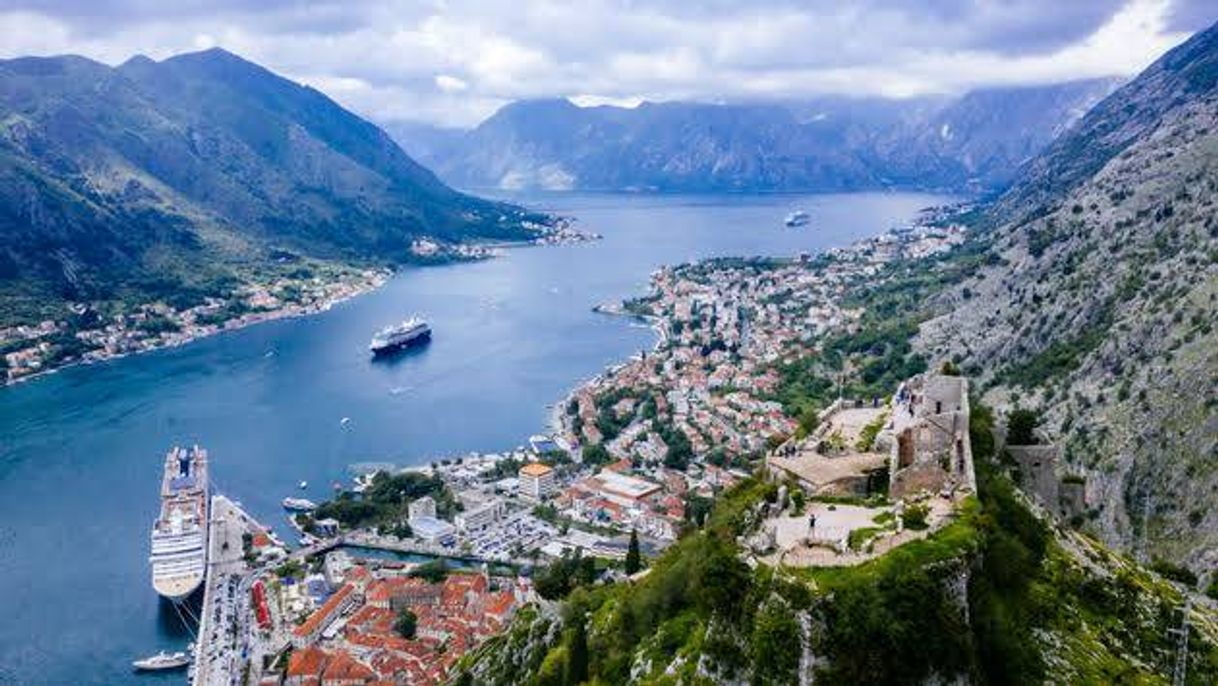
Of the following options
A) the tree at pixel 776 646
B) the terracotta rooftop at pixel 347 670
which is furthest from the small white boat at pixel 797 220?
the tree at pixel 776 646

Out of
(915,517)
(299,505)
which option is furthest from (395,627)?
(915,517)

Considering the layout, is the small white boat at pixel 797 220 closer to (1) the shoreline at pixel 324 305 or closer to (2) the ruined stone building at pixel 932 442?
(1) the shoreline at pixel 324 305

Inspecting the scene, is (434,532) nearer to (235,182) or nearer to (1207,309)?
(1207,309)

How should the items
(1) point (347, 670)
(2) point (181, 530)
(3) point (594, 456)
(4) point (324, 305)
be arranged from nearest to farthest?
(1) point (347, 670) < (2) point (181, 530) < (3) point (594, 456) < (4) point (324, 305)

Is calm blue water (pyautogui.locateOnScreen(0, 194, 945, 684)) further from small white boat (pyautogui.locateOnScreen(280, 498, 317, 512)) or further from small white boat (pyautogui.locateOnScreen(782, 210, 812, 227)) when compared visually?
small white boat (pyautogui.locateOnScreen(782, 210, 812, 227))

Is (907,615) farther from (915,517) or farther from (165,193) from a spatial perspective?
(165,193)

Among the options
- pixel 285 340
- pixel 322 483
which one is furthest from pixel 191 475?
pixel 285 340
